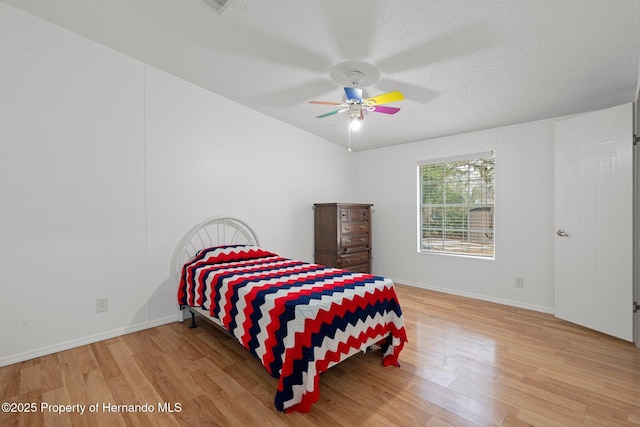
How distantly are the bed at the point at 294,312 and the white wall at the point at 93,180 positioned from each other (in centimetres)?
53

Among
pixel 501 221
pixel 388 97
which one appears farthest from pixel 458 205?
pixel 388 97

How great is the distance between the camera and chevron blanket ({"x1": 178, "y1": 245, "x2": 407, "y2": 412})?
172 cm

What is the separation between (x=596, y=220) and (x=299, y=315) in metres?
3.08

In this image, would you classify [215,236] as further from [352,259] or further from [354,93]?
[354,93]

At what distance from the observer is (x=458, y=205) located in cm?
421

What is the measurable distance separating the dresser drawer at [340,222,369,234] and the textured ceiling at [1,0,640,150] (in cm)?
180

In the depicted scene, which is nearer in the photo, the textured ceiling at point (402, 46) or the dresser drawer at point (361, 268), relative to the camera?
the textured ceiling at point (402, 46)

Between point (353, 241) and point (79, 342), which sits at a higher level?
point (353, 241)

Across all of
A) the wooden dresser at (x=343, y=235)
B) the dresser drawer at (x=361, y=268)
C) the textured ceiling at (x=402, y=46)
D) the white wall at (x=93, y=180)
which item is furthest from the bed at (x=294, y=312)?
the textured ceiling at (x=402, y=46)

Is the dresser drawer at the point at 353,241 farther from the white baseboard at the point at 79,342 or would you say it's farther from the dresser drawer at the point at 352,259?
the white baseboard at the point at 79,342

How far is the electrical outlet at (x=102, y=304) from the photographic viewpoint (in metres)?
2.66

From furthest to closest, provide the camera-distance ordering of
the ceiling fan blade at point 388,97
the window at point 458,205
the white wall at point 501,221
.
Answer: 1. the window at point 458,205
2. the white wall at point 501,221
3. the ceiling fan blade at point 388,97

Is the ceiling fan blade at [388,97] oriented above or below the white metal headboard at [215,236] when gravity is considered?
above

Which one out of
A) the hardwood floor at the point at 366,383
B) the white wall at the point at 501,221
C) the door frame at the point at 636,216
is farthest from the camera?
the white wall at the point at 501,221
